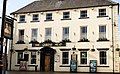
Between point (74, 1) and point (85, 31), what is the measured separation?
5250mm

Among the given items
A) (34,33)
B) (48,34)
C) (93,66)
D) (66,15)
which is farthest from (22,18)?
(93,66)

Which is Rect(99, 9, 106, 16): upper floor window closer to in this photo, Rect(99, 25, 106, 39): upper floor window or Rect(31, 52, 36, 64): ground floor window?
Rect(99, 25, 106, 39): upper floor window

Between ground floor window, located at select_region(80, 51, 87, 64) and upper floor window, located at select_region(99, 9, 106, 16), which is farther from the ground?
upper floor window, located at select_region(99, 9, 106, 16)

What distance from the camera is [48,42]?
33.2 metres

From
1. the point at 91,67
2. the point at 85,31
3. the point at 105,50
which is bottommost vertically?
the point at 91,67

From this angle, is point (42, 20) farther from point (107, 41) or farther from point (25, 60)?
point (107, 41)

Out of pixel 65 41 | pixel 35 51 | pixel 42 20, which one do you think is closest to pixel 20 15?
pixel 42 20

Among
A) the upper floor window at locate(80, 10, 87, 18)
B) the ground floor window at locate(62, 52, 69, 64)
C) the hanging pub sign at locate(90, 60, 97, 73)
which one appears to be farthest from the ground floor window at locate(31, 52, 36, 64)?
the upper floor window at locate(80, 10, 87, 18)

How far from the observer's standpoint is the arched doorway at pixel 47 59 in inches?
1284

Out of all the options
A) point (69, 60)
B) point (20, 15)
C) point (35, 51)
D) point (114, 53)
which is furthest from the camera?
point (20, 15)

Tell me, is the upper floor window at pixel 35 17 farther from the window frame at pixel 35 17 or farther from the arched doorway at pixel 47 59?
the arched doorway at pixel 47 59

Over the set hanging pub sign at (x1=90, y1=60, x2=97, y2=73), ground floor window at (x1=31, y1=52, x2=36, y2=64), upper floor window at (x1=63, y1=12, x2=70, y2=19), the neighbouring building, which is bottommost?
hanging pub sign at (x1=90, y1=60, x2=97, y2=73)

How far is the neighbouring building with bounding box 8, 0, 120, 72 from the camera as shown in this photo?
99.6 ft

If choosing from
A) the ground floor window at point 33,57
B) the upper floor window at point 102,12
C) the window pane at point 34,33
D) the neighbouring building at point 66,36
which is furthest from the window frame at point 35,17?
the upper floor window at point 102,12
